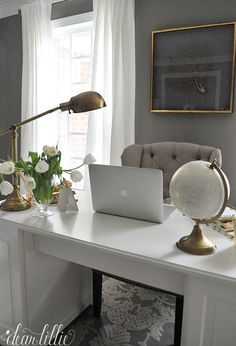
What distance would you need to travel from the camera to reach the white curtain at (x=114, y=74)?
8.38 ft

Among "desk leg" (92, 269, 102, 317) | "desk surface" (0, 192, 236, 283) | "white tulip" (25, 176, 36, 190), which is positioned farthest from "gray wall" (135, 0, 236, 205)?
"white tulip" (25, 176, 36, 190)

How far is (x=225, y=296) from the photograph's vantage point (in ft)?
3.17

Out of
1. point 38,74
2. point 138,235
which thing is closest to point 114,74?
point 38,74

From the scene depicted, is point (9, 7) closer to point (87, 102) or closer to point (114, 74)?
point (114, 74)

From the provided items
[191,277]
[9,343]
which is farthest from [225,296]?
[9,343]

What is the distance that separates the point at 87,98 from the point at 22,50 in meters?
2.26

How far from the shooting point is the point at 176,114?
252 cm

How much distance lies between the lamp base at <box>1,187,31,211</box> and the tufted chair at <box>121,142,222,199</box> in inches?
35.0

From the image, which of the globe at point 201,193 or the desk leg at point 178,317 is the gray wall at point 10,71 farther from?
the globe at point 201,193

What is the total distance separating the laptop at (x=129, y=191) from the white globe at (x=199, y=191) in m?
0.19

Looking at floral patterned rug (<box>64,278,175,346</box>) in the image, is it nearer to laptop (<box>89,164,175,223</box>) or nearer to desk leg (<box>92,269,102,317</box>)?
desk leg (<box>92,269,102,317</box>)

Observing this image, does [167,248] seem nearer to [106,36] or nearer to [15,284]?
[15,284]

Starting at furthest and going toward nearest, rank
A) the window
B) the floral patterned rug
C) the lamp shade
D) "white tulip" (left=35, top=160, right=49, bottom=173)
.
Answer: the window, the floral patterned rug, the lamp shade, "white tulip" (left=35, top=160, right=49, bottom=173)

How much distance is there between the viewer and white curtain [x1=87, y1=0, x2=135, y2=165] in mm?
2555
